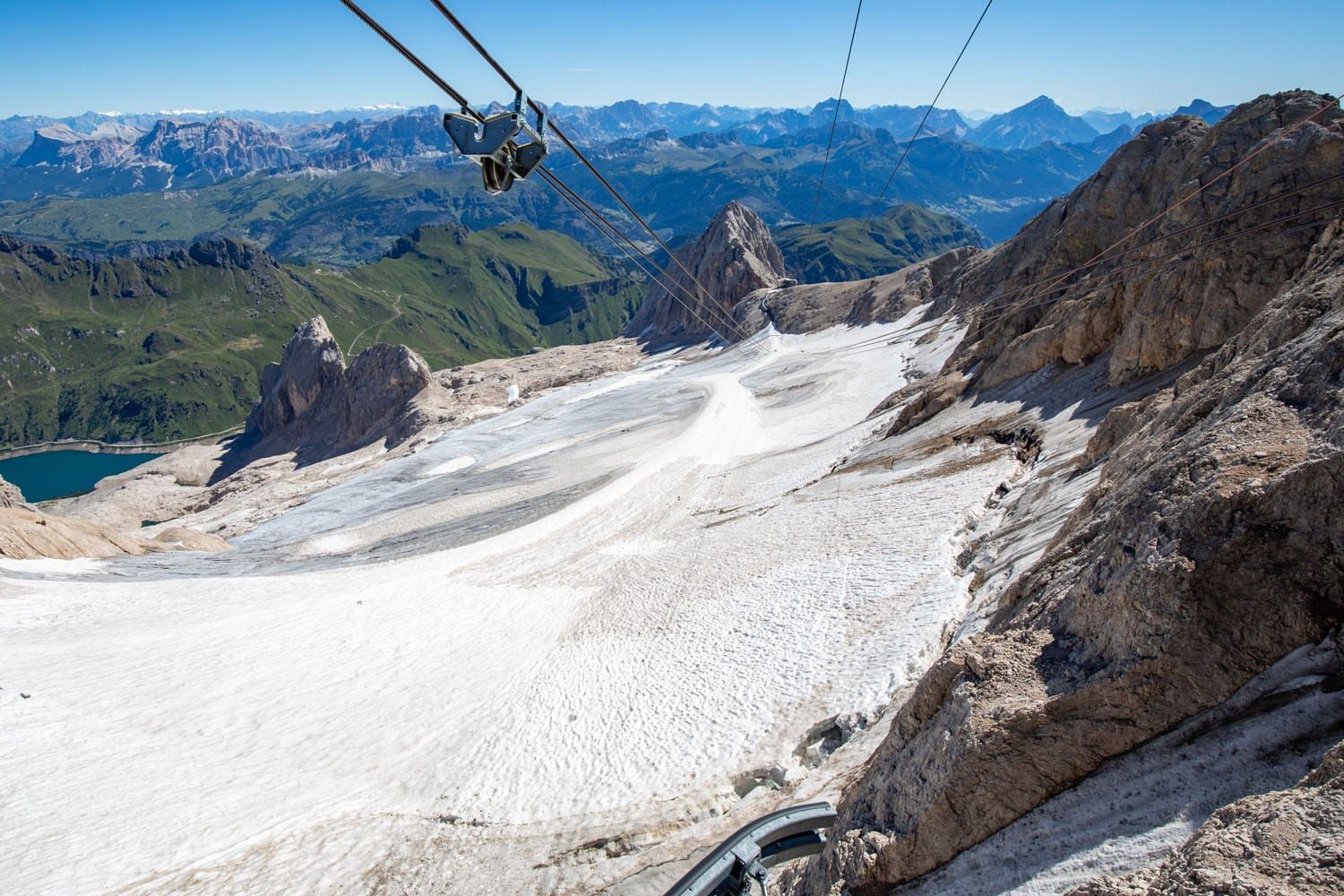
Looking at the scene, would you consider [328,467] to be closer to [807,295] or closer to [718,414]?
[718,414]

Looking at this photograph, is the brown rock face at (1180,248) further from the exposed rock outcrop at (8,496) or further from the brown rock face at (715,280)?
the brown rock face at (715,280)

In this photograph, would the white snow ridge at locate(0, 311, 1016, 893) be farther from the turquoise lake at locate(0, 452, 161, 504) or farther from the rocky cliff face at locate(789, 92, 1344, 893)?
the turquoise lake at locate(0, 452, 161, 504)

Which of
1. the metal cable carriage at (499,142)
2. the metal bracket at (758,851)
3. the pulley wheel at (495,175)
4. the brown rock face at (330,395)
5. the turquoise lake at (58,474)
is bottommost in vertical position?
the turquoise lake at (58,474)

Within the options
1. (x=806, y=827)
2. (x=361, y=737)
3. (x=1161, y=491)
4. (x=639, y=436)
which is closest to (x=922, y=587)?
(x=806, y=827)

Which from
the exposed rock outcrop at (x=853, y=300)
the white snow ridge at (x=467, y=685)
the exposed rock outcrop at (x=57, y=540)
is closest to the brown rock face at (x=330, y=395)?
the exposed rock outcrop at (x=853, y=300)

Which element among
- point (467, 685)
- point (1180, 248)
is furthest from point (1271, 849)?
point (1180, 248)

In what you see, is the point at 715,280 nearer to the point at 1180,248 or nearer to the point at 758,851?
the point at 1180,248
